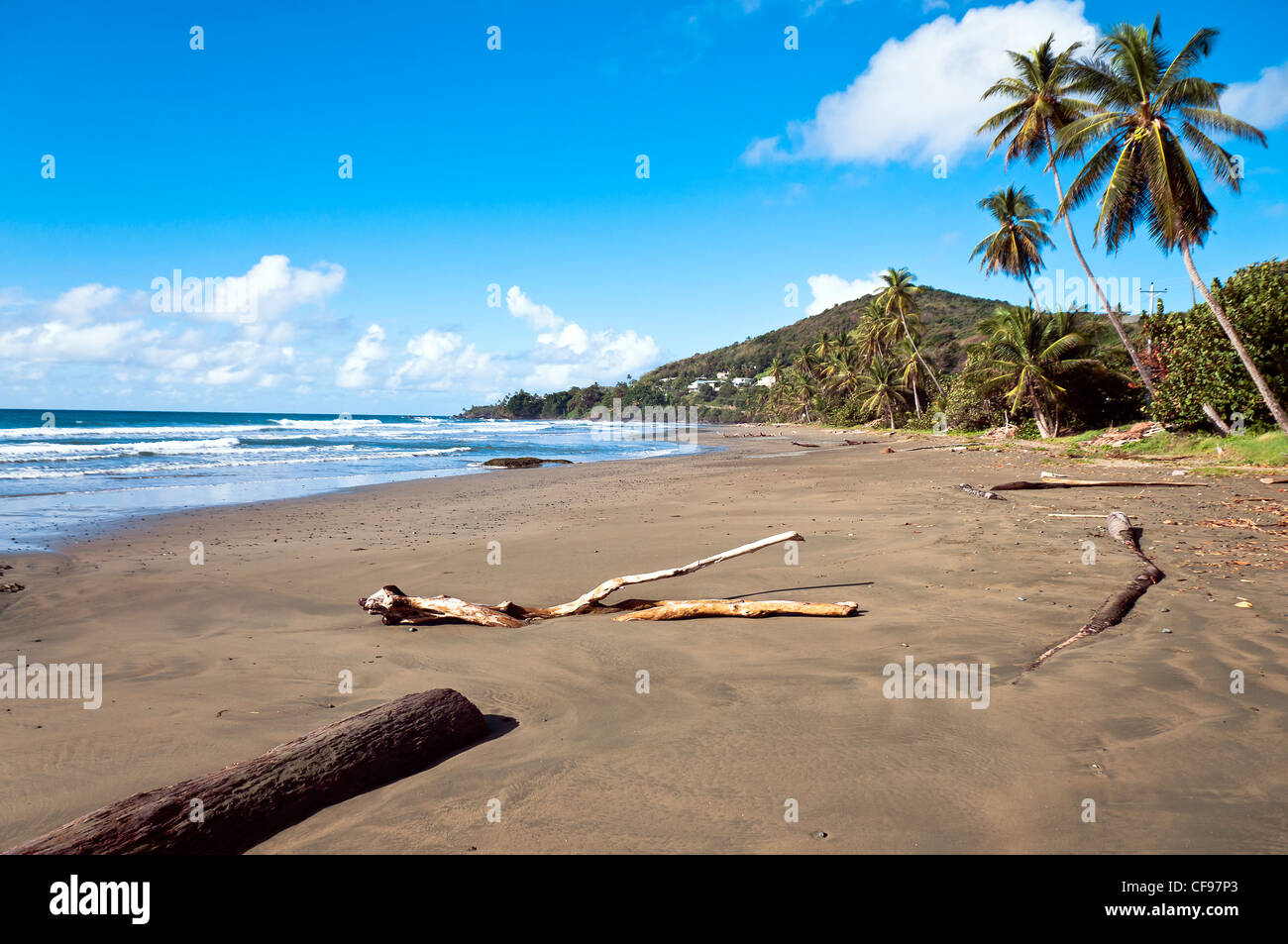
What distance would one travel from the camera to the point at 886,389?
54.4 meters

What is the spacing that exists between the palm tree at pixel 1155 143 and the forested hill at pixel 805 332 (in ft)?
256

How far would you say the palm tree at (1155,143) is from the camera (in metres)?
18.3

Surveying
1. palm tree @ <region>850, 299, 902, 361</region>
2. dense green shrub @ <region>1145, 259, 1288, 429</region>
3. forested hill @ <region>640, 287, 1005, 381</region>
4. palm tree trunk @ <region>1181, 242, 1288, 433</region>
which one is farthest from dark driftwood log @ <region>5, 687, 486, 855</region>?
forested hill @ <region>640, 287, 1005, 381</region>

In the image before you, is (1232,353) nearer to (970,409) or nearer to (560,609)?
(970,409)

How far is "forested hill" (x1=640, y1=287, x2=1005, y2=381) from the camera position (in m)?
122

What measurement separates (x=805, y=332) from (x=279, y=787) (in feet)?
509

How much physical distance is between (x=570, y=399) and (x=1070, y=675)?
477 feet

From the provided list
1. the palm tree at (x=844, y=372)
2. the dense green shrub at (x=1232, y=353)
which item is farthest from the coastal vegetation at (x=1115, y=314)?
the palm tree at (x=844, y=372)

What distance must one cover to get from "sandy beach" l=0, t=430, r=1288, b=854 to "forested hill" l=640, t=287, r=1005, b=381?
318 feet

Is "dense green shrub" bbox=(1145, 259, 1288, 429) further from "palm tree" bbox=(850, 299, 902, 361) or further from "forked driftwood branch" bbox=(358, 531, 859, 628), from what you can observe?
"palm tree" bbox=(850, 299, 902, 361)

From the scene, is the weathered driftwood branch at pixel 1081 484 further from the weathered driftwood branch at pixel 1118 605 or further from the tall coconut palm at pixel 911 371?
the tall coconut palm at pixel 911 371

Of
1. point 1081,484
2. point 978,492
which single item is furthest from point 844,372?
point 978,492
